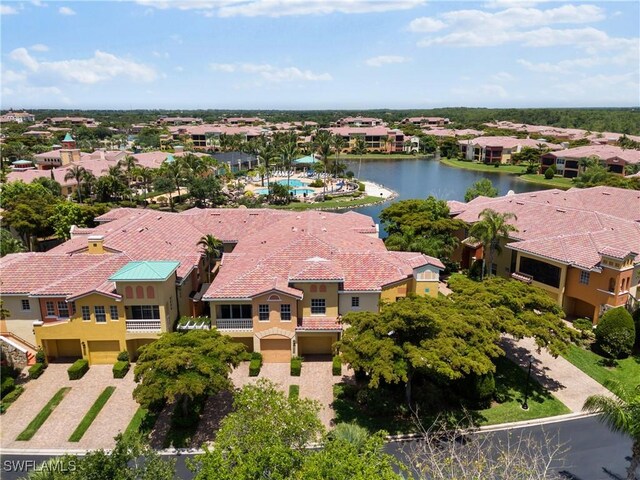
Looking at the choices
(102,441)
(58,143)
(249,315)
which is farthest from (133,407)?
(58,143)

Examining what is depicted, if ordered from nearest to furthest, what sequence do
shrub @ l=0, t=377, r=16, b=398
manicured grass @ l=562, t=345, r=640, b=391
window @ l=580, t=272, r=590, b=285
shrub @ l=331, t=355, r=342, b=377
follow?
shrub @ l=0, t=377, r=16, b=398 < shrub @ l=331, t=355, r=342, b=377 < manicured grass @ l=562, t=345, r=640, b=391 < window @ l=580, t=272, r=590, b=285

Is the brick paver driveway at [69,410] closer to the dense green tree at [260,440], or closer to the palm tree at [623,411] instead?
the dense green tree at [260,440]

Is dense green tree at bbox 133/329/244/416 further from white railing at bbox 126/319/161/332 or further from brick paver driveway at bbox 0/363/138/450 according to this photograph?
white railing at bbox 126/319/161/332

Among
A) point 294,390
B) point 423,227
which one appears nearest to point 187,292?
point 294,390

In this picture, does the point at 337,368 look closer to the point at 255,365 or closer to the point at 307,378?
the point at 307,378

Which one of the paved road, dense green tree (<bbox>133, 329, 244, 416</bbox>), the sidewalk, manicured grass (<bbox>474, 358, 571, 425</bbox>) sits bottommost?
the paved road

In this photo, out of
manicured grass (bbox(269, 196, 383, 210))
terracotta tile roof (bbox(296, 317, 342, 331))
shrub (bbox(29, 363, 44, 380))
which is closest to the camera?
shrub (bbox(29, 363, 44, 380))

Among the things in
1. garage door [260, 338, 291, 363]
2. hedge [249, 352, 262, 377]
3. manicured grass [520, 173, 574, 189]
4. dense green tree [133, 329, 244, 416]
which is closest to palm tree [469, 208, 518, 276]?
garage door [260, 338, 291, 363]
